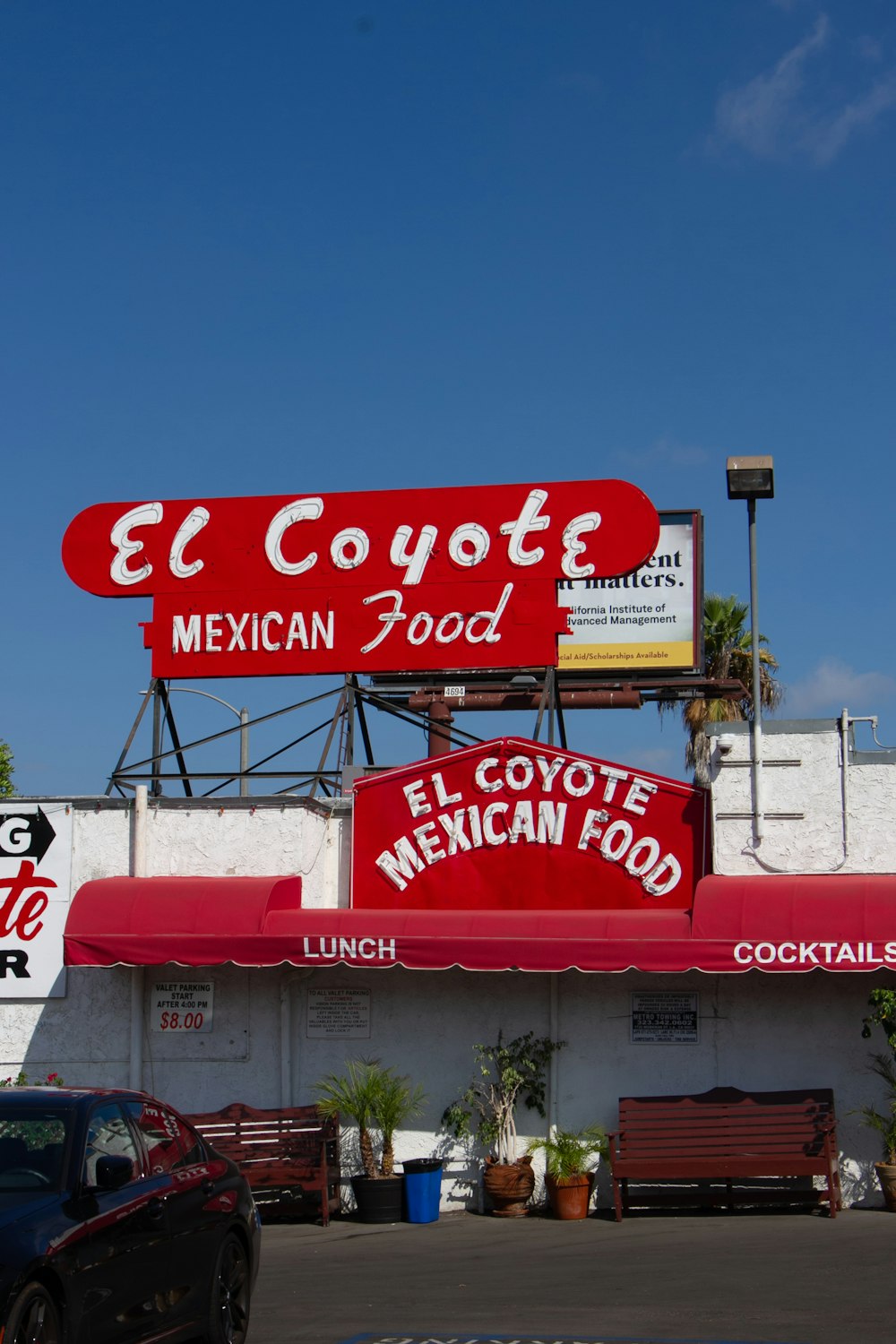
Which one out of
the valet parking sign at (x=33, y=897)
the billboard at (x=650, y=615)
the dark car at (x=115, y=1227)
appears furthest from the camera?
the billboard at (x=650, y=615)

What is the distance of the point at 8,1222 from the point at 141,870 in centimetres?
880

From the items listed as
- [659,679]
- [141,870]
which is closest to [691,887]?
[141,870]

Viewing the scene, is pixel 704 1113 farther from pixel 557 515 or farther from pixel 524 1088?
pixel 557 515

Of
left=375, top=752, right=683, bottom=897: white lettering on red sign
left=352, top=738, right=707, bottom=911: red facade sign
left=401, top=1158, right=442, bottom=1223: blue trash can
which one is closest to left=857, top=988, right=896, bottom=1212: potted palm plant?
left=352, top=738, right=707, bottom=911: red facade sign

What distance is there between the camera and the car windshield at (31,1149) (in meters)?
7.19

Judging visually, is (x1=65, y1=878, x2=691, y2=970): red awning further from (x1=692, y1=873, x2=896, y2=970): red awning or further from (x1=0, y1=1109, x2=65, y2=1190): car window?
(x1=0, y1=1109, x2=65, y2=1190): car window

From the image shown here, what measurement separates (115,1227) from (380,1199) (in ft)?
23.1

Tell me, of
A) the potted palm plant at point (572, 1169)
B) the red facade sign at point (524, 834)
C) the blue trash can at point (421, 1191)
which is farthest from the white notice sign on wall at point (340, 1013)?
the potted palm plant at point (572, 1169)

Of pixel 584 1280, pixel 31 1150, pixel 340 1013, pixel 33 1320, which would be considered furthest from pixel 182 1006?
pixel 33 1320

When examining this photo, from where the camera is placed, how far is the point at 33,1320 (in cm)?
641

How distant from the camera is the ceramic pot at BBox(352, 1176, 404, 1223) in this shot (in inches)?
546

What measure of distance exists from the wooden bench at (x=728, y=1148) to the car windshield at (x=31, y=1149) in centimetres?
697

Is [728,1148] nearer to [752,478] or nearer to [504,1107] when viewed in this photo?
[504,1107]

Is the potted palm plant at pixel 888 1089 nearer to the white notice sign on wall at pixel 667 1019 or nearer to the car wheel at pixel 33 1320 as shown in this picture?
the white notice sign on wall at pixel 667 1019
